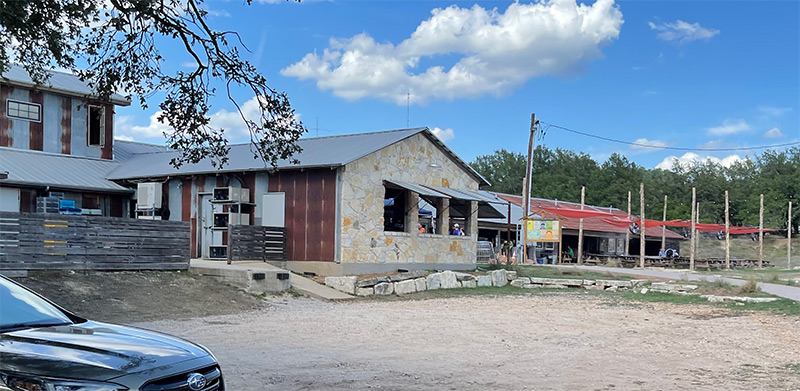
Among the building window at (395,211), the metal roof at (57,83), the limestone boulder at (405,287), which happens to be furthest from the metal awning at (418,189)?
the metal roof at (57,83)

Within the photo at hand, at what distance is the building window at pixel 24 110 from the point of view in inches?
991

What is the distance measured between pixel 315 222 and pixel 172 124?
11172 millimetres

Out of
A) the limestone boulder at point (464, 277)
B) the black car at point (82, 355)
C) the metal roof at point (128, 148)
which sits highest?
the metal roof at point (128, 148)

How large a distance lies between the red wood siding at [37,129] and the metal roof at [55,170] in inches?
10.2

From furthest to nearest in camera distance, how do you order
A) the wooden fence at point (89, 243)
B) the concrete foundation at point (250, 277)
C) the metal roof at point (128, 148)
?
1. the metal roof at point (128, 148)
2. the concrete foundation at point (250, 277)
3. the wooden fence at point (89, 243)

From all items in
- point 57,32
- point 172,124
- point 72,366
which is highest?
point 57,32

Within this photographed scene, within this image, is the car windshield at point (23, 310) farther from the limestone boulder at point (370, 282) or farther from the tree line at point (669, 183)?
the tree line at point (669, 183)

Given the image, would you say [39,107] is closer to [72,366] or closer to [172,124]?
[172,124]

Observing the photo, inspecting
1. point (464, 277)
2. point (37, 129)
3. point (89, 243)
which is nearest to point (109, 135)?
point (37, 129)

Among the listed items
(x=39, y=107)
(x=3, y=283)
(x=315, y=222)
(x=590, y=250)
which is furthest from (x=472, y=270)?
(x=590, y=250)

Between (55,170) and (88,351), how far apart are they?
22.1 metres

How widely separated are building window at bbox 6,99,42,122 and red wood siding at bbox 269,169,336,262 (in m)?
9.00

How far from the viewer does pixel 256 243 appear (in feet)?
72.6

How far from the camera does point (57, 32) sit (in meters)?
10.9
